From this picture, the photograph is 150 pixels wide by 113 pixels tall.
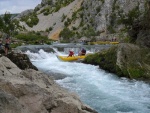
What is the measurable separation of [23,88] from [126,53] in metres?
16.7

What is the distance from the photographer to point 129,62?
2348 centimetres

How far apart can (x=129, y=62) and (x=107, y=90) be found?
19.0ft

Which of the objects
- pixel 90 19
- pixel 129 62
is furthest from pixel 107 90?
pixel 90 19

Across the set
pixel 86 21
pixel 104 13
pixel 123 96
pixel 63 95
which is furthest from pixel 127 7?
pixel 63 95

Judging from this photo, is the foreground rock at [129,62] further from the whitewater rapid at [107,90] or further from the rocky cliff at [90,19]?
the rocky cliff at [90,19]

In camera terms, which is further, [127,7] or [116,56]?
[127,7]

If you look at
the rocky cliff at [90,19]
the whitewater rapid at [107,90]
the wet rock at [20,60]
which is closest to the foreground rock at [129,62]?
the whitewater rapid at [107,90]

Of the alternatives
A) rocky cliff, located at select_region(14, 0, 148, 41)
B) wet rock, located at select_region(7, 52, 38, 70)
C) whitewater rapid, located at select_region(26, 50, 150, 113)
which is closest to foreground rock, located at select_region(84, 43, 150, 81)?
whitewater rapid, located at select_region(26, 50, 150, 113)

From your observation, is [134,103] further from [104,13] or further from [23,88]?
[104,13]

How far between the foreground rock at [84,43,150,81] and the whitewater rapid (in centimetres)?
67

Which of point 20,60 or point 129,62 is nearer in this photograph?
point 20,60

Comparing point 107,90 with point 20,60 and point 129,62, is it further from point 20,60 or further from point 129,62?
point 129,62

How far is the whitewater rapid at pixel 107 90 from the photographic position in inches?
562

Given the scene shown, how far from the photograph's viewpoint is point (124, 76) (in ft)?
75.5
